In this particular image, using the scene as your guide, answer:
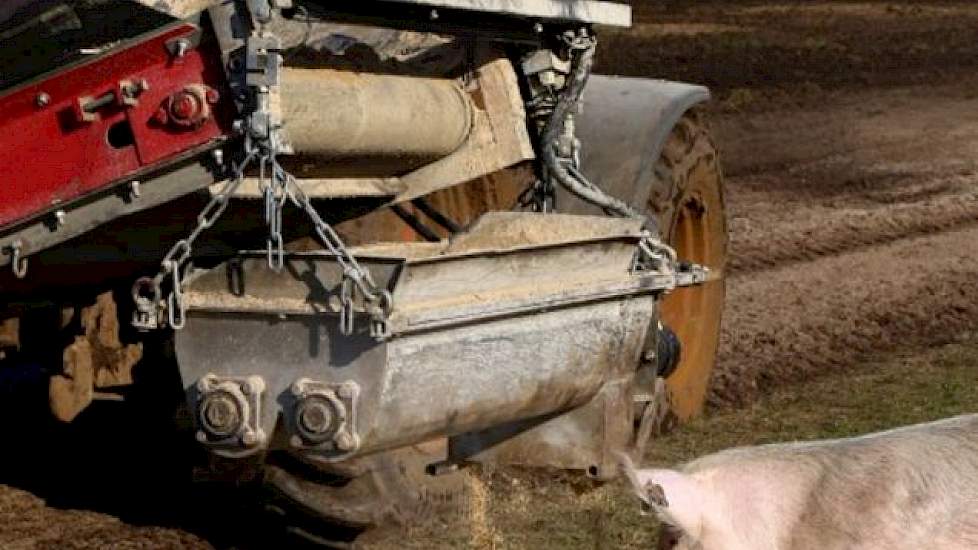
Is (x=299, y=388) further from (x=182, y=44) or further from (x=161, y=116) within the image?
(x=182, y=44)

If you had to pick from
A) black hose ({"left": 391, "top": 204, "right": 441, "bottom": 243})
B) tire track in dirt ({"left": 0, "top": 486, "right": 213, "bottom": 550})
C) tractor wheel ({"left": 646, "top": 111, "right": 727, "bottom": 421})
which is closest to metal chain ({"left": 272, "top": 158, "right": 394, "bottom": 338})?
black hose ({"left": 391, "top": 204, "right": 441, "bottom": 243})

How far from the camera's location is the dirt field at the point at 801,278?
7.19 m

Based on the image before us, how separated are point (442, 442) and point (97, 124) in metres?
1.84

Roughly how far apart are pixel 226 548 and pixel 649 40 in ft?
62.8

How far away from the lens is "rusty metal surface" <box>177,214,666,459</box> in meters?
5.16

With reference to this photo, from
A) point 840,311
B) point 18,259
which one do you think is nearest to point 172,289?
point 18,259

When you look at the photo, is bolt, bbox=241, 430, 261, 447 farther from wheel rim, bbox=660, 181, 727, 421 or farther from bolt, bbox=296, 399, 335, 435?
wheel rim, bbox=660, 181, 727, 421

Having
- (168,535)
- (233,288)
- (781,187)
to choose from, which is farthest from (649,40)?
(233,288)

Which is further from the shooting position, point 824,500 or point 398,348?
point 398,348

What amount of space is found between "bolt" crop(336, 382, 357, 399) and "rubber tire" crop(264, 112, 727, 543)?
4.26ft

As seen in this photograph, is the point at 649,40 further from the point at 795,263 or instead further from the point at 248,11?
the point at 248,11

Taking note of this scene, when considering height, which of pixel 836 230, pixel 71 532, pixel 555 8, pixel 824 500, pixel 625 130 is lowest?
pixel 836 230

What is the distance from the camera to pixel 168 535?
7.22 metres

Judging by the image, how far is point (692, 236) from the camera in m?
8.48
